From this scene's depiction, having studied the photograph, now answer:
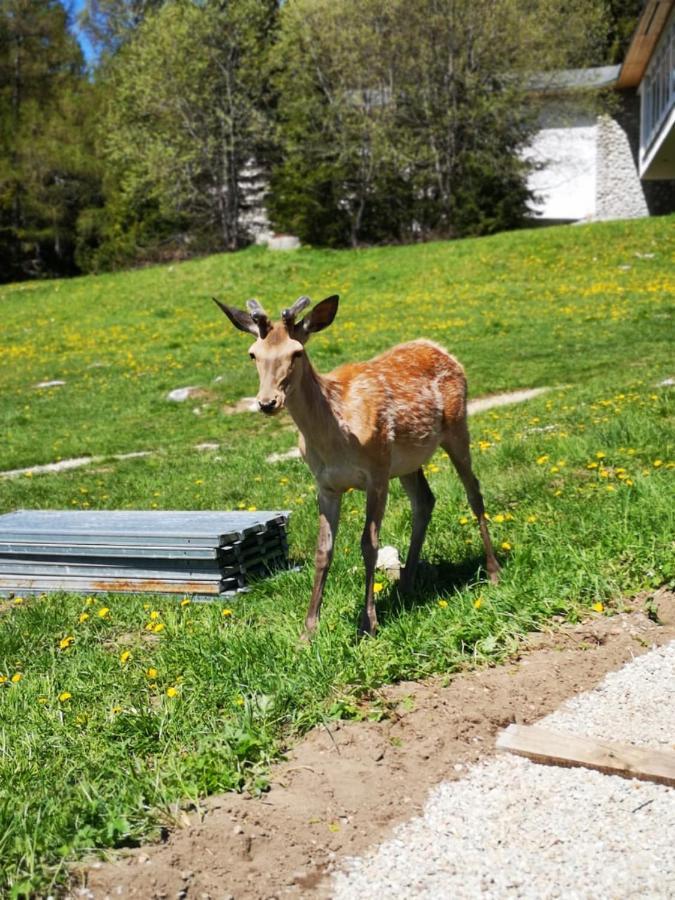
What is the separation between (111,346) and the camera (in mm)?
24703

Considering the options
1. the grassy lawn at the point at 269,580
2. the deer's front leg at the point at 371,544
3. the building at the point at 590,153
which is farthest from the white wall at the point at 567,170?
the deer's front leg at the point at 371,544

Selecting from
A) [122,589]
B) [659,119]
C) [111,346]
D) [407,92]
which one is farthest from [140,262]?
[122,589]

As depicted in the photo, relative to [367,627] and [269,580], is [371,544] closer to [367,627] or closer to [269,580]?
[367,627]

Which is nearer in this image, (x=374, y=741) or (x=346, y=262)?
(x=374, y=741)

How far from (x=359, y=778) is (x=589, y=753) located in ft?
3.44

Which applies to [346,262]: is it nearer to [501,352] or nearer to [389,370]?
[501,352]

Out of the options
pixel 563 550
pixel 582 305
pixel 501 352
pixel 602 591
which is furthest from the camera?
pixel 582 305

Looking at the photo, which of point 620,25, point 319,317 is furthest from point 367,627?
point 620,25

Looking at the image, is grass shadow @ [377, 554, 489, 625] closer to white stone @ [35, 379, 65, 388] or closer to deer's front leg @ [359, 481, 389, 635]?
deer's front leg @ [359, 481, 389, 635]

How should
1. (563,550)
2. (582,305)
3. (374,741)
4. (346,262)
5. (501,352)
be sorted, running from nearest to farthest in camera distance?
(374,741) < (563,550) < (501,352) < (582,305) < (346,262)

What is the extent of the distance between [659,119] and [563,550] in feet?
86.3

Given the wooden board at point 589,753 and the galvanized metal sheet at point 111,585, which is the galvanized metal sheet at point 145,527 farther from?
the wooden board at point 589,753

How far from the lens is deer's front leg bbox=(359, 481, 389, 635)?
5.77 meters

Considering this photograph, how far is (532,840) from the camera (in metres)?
3.89
